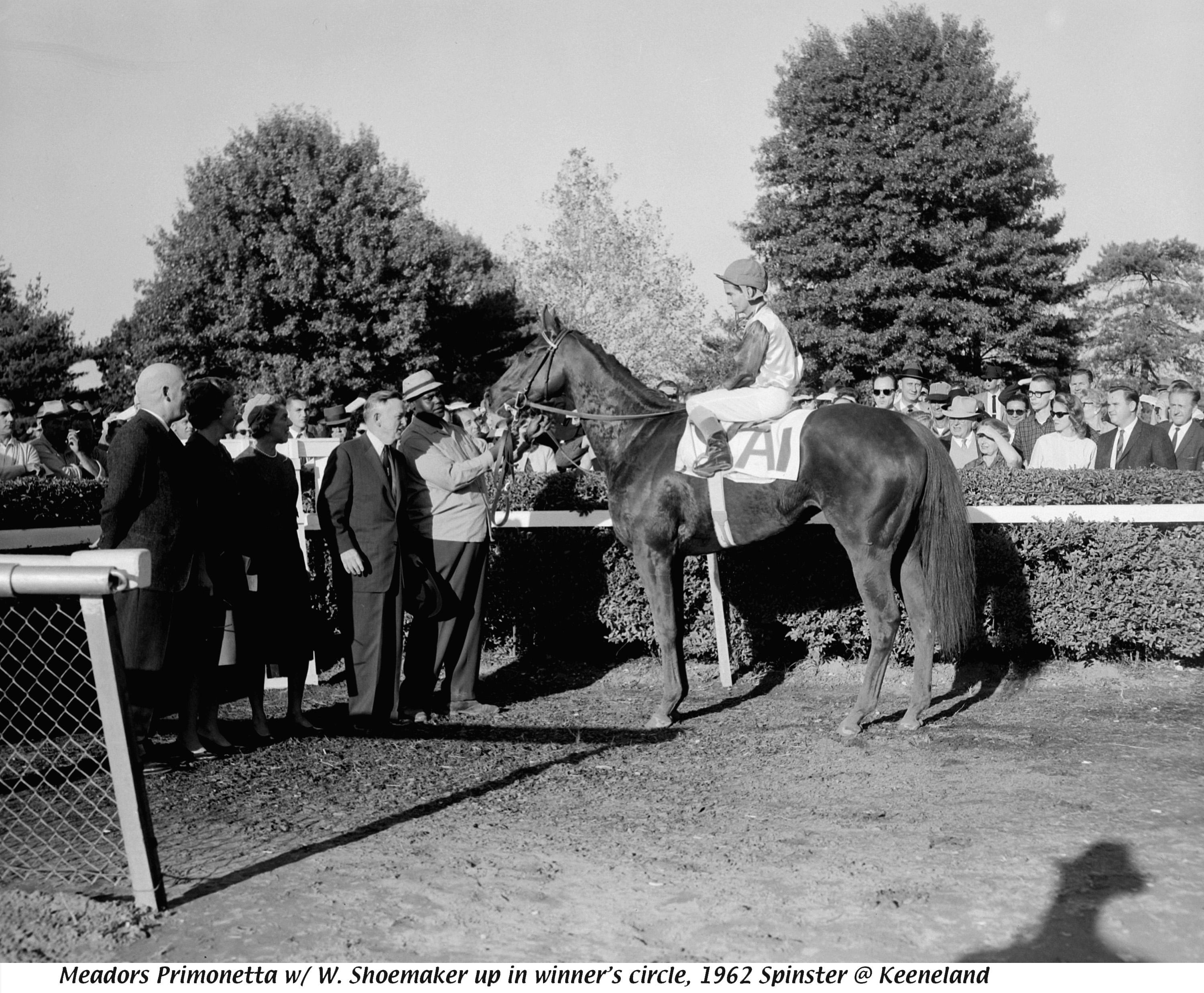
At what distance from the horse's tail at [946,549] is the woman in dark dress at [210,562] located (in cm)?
398

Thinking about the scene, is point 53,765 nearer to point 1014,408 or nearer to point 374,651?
point 374,651

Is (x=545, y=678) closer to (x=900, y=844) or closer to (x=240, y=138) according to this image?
(x=900, y=844)

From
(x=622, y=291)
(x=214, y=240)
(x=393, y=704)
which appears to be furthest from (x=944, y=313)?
(x=393, y=704)

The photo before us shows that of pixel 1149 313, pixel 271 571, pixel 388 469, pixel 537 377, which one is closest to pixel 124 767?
pixel 271 571

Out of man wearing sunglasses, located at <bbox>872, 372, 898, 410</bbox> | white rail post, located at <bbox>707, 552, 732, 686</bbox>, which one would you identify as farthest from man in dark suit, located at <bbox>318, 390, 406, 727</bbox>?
man wearing sunglasses, located at <bbox>872, 372, 898, 410</bbox>

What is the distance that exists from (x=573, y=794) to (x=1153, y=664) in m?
4.48

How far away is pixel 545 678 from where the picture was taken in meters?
8.21

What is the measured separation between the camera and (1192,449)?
958 cm

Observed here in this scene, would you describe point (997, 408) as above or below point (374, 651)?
above

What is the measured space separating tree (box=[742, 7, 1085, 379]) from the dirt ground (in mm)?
27638

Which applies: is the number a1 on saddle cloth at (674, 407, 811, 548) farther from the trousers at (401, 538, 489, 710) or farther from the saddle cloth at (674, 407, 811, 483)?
the trousers at (401, 538, 489, 710)

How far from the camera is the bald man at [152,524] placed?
5.19 m

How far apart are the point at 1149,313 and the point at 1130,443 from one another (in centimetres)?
4087

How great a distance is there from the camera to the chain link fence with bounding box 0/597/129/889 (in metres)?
4.22
